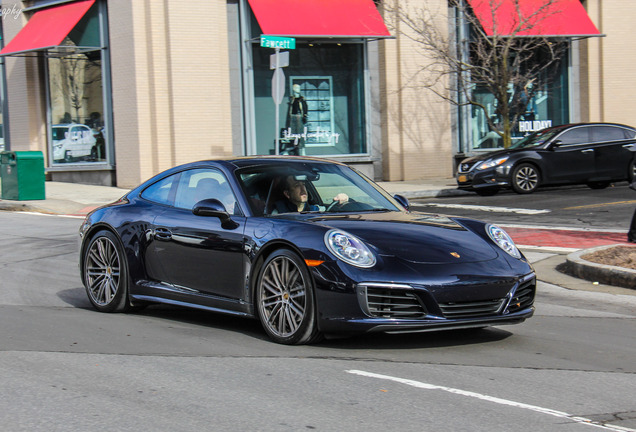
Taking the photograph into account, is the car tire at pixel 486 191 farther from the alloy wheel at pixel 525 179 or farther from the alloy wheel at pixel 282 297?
the alloy wheel at pixel 282 297

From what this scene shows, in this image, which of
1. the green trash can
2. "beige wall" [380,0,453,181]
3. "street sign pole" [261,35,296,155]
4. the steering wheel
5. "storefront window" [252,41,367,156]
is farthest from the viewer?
"beige wall" [380,0,453,181]

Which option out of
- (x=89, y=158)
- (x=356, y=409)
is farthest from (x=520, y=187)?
(x=356, y=409)

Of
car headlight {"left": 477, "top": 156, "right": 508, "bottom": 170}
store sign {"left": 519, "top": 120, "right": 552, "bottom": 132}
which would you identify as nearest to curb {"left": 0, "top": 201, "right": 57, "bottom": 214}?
car headlight {"left": 477, "top": 156, "right": 508, "bottom": 170}

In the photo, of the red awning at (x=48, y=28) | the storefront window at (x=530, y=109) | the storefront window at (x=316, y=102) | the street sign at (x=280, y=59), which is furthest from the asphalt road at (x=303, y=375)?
the storefront window at (x=530, y=109)

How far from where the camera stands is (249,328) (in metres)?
6.87

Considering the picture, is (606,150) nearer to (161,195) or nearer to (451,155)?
(451,155)

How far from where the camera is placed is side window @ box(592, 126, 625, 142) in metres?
19.7

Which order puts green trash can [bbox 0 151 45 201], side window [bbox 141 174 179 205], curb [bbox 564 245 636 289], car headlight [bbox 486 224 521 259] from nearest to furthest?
car headlight [bbox 486 224 521 259]
side window [bbox 141 174 179 205]
curb [bbox 564 245 636 289]
green trash can [bbox 0 151 45 201]

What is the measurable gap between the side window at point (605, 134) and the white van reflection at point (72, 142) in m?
12.7

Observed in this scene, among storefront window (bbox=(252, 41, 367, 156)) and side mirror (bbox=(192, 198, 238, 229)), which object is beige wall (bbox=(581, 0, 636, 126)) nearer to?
storefront window (bbox=(252, 41, 367, 156))

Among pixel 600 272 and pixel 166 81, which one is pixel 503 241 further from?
pixel 166 81

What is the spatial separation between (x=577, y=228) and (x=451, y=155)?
38.6 feet

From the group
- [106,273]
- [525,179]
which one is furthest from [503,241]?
[525,179]

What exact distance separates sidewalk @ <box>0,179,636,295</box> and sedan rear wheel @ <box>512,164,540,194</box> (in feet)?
6.27
